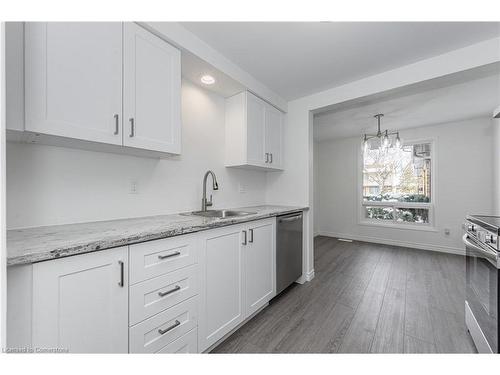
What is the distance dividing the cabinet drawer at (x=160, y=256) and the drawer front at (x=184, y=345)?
42cm

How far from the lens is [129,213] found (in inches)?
62.8

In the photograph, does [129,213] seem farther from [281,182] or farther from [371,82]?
[371,82]

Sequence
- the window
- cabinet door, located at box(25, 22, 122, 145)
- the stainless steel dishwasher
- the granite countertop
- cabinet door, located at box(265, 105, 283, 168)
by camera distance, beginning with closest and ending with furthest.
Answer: the granite countertop
cabinet door, located at box(25, 22, 122, 145)
the stainless steel dishwasher
cabinet door, located at box(265, 105, 283, 168)
the window

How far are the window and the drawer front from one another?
4314 mm

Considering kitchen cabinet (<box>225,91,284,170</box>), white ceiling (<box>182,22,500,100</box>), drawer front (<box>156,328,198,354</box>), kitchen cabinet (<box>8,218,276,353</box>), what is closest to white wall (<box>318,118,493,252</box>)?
white ceiling (<box>182,22,500,100</box>)

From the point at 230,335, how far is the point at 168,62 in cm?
207

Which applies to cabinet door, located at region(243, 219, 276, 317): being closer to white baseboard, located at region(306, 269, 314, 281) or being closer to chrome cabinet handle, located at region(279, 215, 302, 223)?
chrome cabinet handle, located at region(279, 215, 302, 223)

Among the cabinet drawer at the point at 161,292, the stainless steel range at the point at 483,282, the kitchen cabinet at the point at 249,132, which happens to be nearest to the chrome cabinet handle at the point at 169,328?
the cabinet drawer at the point at 161,292

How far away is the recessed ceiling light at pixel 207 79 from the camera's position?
197cm

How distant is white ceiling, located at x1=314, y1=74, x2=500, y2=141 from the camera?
2.58 metres

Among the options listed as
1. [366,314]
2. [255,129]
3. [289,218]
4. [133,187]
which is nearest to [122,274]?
[133,187]

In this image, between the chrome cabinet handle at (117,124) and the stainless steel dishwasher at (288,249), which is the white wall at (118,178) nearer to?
the chrome cabinet handle at (117,124)

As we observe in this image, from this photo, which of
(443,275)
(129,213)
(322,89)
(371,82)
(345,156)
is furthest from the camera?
(345,156)

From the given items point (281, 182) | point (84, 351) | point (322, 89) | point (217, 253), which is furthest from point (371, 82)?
point (84, 351)
